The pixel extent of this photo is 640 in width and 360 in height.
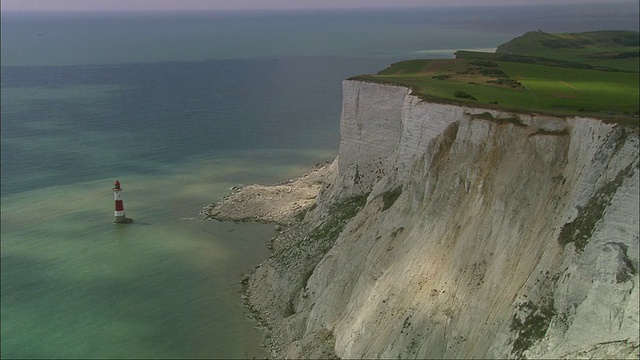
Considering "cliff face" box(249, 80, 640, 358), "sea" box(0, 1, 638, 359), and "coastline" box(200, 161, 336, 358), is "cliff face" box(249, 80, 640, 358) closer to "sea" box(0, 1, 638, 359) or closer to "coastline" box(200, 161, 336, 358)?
"coastline" box(200, 161, 336, 358)

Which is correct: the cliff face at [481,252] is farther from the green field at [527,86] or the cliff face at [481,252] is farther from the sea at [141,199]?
the sea at [141,199]

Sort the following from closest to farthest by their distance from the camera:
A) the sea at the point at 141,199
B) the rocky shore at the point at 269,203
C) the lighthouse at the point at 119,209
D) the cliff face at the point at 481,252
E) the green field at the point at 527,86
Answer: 1. the cliff face at the point at 481,252
2. the green field at the point at 527,86
3. the sea at the point at 141,199
4. the lighthouse at the point at 119,209
5. the rocky shore at the point at 269,203

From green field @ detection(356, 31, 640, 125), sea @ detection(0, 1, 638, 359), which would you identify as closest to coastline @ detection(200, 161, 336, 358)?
sea @ detection(0, 1, 638, 359)

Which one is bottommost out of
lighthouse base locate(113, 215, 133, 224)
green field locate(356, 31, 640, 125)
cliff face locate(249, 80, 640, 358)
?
lighthouse base locate(113, 215, 133, 224)

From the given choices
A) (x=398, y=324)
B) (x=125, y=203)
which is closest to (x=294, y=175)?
(x=125, y=203)

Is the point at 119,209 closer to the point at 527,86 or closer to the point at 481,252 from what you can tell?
the point at 527,86

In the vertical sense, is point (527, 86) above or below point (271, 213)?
above

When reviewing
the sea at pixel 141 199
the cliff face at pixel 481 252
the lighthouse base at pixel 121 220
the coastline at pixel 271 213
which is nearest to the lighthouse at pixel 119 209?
the lighthouse base at pixel 121 220

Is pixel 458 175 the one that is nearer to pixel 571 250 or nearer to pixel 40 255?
pixel 571 250

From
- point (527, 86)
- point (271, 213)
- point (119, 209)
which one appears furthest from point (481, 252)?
point (119, 209)
